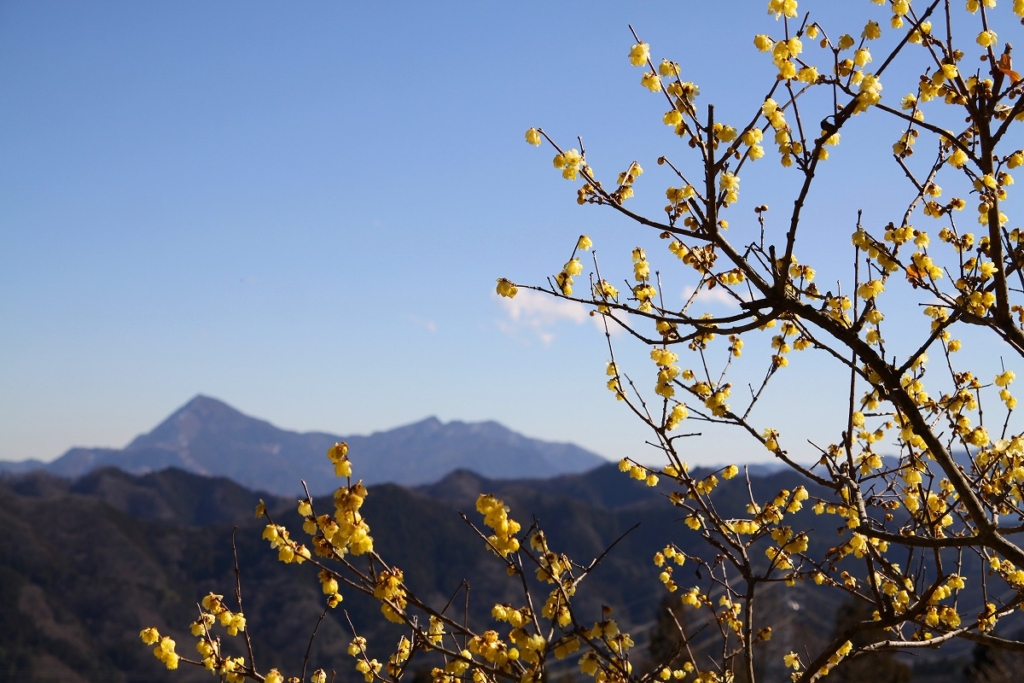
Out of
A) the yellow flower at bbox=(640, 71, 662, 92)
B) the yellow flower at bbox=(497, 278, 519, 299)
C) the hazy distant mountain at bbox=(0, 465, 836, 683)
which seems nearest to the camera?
the yellow flower at bbox=(640, 71, 662, 92)

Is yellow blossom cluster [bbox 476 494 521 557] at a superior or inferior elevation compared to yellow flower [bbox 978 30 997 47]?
inferior

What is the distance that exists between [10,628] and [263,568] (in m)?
37.7

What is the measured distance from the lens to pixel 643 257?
534 cm

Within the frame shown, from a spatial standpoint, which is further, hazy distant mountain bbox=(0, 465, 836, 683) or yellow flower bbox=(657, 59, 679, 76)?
hazy distant mountain bbox=(0, 465, 836, 683)

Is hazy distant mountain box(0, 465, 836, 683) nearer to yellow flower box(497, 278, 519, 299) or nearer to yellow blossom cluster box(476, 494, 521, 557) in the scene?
yellow flower box(497, 278, 519, 299)

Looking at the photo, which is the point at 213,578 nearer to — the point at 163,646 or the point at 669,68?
the point at 163,646

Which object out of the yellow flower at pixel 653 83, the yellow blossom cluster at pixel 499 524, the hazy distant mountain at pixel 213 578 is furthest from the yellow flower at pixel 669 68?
the hazy distant mountain at pixel 213 578

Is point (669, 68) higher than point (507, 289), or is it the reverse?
point (669, 68)

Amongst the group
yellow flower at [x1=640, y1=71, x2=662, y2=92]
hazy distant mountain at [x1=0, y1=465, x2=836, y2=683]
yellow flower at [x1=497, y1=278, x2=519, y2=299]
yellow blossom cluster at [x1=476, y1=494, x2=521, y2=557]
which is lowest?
hazy distant mountain at [x1=0, y1=465, x2=836, y2=683]

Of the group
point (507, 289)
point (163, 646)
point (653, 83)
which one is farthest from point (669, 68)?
point (163, 646)

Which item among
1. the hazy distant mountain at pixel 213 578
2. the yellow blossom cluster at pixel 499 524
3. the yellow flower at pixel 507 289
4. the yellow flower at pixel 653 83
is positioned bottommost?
the hazy distant mountain at pixel 213 578

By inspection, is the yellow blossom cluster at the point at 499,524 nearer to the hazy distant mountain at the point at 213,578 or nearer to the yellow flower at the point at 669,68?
the yellow flower at the point at 669,68

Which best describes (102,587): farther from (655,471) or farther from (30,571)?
(655,471)

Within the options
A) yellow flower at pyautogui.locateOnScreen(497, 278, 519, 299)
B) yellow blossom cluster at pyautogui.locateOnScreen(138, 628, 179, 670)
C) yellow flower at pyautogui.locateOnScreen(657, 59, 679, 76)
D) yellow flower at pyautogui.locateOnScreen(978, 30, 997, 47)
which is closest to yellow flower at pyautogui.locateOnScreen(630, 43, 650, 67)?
yellow flower at pyautogui.locateOnScreen(657, 59, 679, 76)
